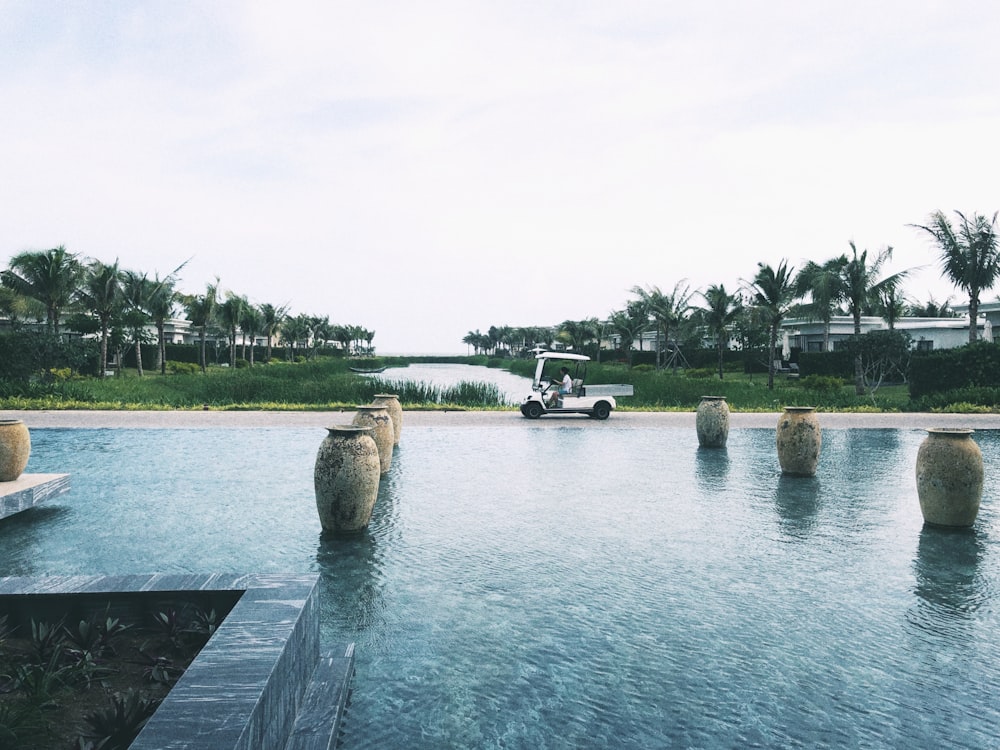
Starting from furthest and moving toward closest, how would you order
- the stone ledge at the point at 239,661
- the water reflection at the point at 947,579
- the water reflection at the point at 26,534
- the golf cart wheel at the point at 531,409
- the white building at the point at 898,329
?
the white building at the point at 898,329, the golf cart wheel at the point at 531,409, the water reflection at the point at 26,534, the water reflection at the point at 947,579, the stone ledge at the point at 239,661

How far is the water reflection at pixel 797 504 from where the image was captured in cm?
765

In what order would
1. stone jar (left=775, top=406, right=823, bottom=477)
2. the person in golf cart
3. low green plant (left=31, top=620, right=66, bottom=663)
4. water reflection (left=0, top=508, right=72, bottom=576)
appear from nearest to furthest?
low green plant (left=31, top=620, right=66, bottom=663) → water reflection (left=0, top=508, right=72, bottom=576) → stone jar (left=775, top=406, right=823, bottom=477) → the person in golf cart

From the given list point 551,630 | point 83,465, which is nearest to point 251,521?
point 551,630

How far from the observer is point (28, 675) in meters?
3.24

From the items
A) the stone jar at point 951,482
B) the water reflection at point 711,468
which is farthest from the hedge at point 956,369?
the stone jar at point 951,482

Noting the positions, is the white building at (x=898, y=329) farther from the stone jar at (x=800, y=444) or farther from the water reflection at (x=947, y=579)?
the water reflection at (x=947, y=579)

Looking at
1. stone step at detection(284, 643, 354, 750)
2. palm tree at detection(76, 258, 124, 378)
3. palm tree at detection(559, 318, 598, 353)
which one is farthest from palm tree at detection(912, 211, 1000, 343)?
palm tree at detection(559, 318, 598, 353)

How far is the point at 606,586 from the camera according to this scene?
566 cm

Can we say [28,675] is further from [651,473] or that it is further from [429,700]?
[651,473]

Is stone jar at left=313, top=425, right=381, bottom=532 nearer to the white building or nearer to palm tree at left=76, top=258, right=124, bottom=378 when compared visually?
the white building

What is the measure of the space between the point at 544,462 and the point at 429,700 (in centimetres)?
815

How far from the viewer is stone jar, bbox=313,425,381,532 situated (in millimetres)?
6961

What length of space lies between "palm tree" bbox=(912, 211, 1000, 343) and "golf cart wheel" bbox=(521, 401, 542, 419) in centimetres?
2068

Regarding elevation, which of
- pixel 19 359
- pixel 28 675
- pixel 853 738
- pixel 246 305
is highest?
pixel 246 305
